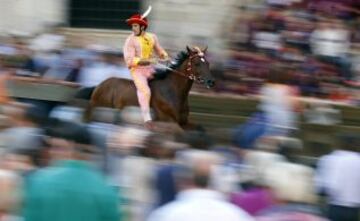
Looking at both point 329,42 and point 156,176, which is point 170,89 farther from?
point 156,176

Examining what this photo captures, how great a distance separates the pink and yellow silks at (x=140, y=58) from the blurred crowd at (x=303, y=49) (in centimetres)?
195

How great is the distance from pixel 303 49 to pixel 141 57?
3.20 m

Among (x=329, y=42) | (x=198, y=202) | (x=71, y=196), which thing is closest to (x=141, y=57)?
(x=329, y=42)

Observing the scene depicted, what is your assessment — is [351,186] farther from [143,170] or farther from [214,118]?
[214,118]

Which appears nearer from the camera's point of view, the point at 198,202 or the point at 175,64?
the point at 198,202

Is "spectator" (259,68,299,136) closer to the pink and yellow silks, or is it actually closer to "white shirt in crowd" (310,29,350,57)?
the pink and yellow silks

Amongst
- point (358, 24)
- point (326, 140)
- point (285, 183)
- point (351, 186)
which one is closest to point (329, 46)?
point (358, 24)

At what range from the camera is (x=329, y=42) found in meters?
18.8

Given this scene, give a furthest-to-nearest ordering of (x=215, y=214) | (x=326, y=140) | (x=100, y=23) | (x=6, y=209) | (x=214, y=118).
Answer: (x=100, y=23)
(x=214, y=118)
(x=326, y=140)
(x=6, y=209)
(x=215, y=214)

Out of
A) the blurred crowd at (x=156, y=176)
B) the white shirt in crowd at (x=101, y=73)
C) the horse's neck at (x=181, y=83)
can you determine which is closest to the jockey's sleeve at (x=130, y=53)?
the horse's neck at (x=181, y=83)

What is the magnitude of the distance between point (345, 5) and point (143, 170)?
436 inches

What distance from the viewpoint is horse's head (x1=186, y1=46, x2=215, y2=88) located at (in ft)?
55.8

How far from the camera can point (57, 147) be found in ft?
27.2

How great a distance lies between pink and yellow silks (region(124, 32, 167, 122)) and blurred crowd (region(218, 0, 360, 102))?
1946 millimetres
